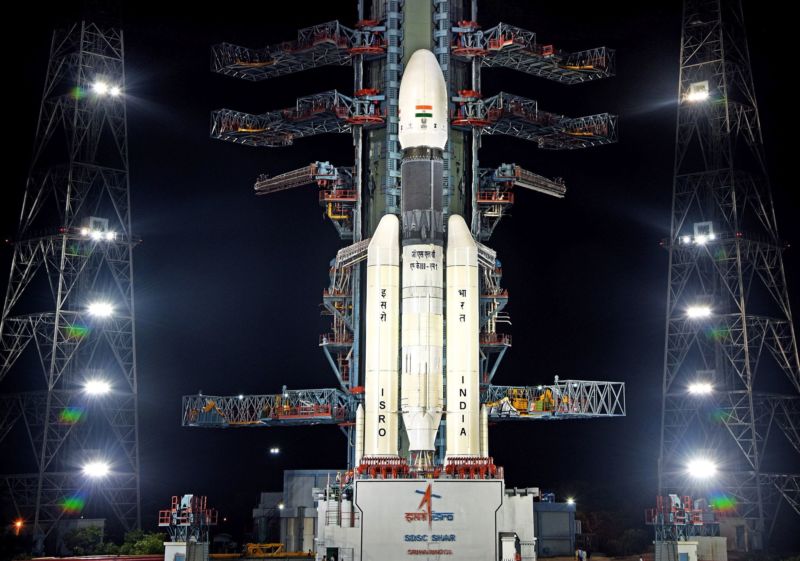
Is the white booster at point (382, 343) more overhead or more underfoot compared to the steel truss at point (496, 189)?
more underfoot

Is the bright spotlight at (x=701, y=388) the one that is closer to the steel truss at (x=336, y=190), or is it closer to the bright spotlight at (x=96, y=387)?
the steel truss at (x=336, y=190)

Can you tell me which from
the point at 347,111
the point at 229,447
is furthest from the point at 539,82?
the point at 229,447

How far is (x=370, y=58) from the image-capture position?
2557 inches

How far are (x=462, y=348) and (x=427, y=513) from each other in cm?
875

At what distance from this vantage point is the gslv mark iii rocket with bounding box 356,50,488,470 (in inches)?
2153

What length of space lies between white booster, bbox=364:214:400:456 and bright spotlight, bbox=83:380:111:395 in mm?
17915

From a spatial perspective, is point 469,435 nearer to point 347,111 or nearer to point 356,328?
point 356,328

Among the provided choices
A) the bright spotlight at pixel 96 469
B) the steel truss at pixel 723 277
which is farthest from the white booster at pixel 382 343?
the steel truss at pixel 723 277

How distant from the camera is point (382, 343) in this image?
55500 mm

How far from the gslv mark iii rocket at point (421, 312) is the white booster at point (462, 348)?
0.15 feet

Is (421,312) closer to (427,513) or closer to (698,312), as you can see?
(427,513)

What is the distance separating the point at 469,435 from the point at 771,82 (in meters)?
41.3

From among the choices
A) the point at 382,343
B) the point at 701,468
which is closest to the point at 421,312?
the point at 382,343

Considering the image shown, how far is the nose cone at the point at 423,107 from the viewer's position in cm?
5647
